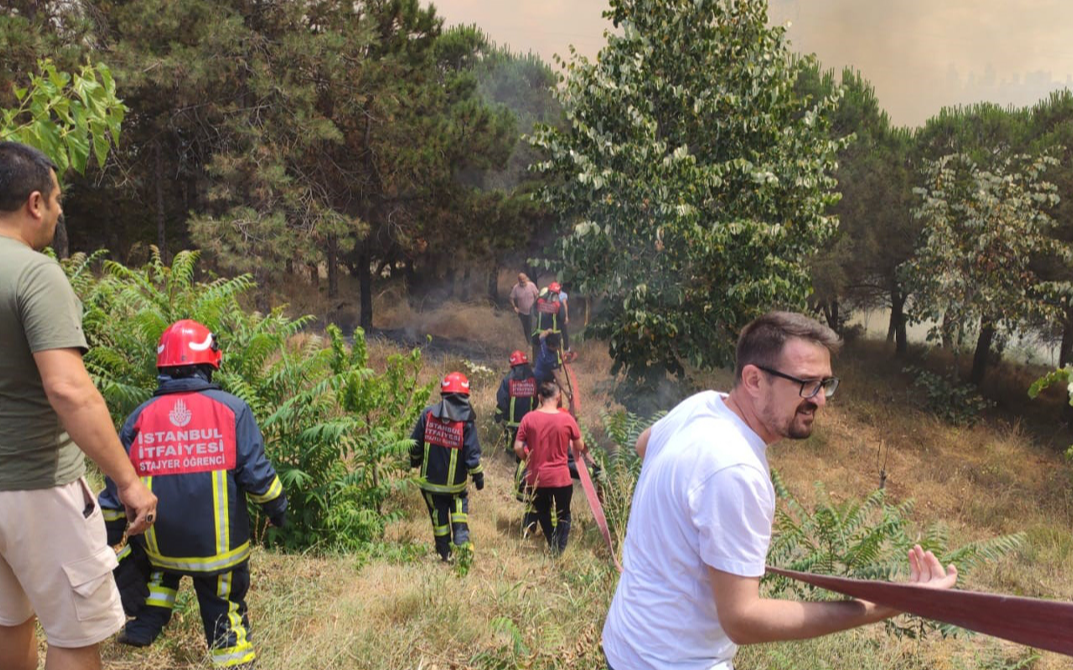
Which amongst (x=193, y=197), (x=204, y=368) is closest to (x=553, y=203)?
(x=204, y=368)

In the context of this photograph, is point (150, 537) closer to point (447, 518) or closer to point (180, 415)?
point (180, 415)

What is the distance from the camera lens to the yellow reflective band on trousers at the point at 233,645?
3.08 m

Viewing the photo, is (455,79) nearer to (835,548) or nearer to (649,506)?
(835,548)

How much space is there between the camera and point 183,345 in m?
3.04

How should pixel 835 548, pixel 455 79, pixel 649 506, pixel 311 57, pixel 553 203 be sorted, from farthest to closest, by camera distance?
1. pixel 455 79
2. pixel 311 57
3. pixel 553 203
4. pixel 835 548
5. pixel 649 506

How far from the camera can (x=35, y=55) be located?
9945 mm

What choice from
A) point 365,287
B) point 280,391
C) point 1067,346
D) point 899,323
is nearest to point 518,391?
point 280,391

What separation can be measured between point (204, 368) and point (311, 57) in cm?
1121

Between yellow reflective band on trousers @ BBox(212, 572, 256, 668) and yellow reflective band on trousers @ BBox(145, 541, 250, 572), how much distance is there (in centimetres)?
6

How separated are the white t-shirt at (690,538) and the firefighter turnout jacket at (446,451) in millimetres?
3812

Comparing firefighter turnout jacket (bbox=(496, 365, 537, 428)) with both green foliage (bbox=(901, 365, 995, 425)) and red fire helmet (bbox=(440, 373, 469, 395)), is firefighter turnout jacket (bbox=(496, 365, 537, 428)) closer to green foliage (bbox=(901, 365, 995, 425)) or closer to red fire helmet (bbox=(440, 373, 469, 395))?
red fire helmet (bbox=(440, 373, 469, 395))

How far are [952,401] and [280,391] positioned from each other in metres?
Result: 14.2

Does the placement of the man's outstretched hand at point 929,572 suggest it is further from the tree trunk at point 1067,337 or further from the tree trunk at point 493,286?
the tree trunk at point 493,286

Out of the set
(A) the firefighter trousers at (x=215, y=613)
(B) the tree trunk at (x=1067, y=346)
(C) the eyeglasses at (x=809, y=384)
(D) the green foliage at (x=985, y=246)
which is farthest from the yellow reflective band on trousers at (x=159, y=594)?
(B) the tree trunk at (x=1067, y=346)
